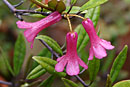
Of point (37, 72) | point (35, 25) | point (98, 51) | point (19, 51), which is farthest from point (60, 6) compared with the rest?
point (19, 51)

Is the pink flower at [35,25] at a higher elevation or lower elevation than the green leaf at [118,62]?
higher

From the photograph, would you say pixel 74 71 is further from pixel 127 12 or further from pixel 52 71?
pixel 127 12

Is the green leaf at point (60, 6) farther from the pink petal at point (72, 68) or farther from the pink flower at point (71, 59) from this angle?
the pink petal at point (72, 68)

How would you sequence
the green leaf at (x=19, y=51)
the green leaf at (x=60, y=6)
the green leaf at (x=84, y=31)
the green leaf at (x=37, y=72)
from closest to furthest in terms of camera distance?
1. the green leaf at (x=60, y=6)
2. the green leaf at (x=37, y=72)
3. the green leaf at (x=84, y=31)
4. the green leaf at (x=19, y=51)

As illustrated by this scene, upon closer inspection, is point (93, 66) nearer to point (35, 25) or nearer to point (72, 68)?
point (72, 68)

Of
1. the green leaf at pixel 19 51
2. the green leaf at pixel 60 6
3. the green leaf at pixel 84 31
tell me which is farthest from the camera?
the green leaf at pixel 19 51

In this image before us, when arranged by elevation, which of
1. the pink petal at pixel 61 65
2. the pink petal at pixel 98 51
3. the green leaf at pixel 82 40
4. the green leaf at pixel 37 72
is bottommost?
the green leaf at pixel 37 72

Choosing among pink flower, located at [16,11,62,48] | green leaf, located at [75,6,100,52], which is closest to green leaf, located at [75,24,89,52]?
green leaf, located at [75,6,100,52]

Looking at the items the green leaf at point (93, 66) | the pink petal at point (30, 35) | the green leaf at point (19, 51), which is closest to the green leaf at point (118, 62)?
the green leaf at point (93, 66)

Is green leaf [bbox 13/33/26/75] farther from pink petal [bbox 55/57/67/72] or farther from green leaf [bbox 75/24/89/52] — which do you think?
pink petal [bbox 55/57/67/72]
